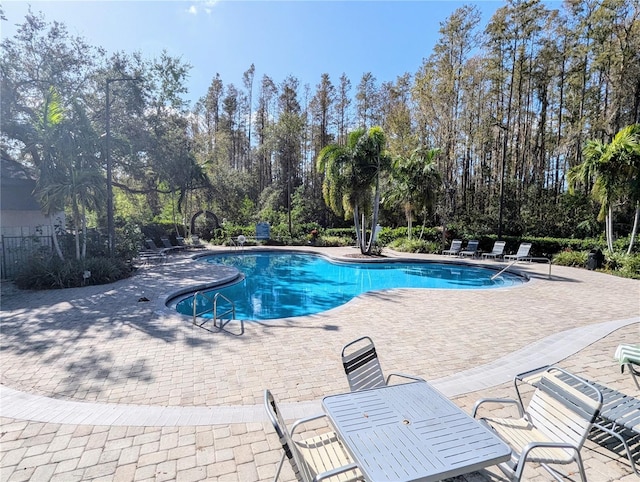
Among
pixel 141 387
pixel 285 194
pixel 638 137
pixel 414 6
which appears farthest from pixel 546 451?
pixel 285 194

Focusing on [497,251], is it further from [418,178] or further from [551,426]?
[551,426]

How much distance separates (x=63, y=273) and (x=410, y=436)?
1037cm

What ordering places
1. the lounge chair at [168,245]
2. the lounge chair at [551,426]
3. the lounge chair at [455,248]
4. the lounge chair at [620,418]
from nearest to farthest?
the lounge chair at [551,426] → the lounge chair at [620,418] → the lounge chair at [455,248] → the lounge chair at [168,245]

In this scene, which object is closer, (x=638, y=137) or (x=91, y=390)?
(x=91, y=390)

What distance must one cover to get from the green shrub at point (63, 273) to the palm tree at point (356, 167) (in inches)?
357

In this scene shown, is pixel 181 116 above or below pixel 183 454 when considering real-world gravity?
above

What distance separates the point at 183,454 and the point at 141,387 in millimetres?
1457

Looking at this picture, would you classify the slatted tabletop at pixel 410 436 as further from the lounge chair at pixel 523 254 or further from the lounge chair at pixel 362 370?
the lounge chair at pixel 523 254

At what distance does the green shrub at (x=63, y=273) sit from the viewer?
29.3 feet

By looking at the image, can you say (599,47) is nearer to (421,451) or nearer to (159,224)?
(421,451)

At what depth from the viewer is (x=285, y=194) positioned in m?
29.9

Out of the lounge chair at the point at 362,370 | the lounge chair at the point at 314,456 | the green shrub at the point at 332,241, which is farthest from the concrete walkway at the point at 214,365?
the green shrub at the point at 332,241

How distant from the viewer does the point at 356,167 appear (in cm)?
1440

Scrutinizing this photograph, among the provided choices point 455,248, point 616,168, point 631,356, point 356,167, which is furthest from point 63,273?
point 616,168
